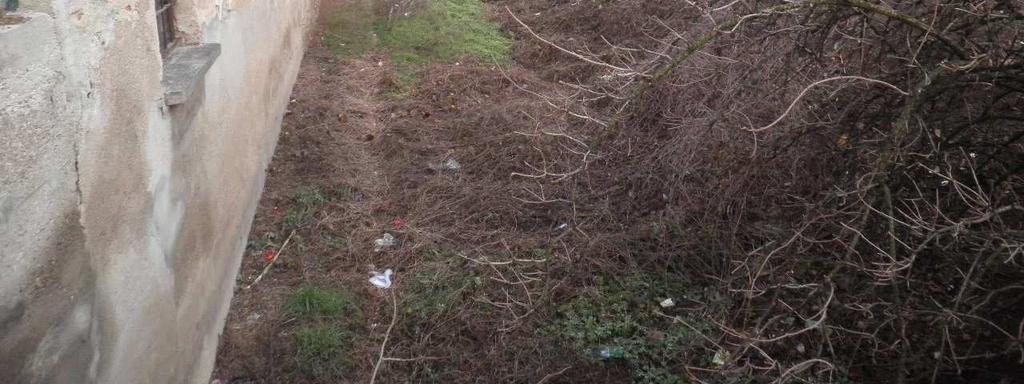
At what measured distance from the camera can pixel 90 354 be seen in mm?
2350

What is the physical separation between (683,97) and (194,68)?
3211 millimetres

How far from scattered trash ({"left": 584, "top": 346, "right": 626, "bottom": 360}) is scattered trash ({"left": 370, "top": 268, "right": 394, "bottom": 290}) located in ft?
4.31

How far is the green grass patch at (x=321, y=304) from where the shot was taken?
438 centimetres

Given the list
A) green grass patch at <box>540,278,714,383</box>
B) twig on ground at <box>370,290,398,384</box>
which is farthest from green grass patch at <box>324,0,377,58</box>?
green grass patch at <box>540,278,714,383</box>

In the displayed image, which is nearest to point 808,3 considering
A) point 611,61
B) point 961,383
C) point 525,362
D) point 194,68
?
point 961,383

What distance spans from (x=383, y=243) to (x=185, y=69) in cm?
193

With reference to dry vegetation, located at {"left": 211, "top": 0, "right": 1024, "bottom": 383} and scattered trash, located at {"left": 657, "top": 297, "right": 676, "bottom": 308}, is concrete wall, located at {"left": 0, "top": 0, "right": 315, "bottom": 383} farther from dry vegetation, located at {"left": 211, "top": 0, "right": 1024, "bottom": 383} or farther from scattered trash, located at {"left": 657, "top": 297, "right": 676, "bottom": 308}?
scattered trash, located at {"left": 657, "top": 297, "right": 676, "bottom": 308}

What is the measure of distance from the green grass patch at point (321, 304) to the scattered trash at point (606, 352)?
133 cm

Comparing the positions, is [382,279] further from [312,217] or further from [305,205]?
[305,205]

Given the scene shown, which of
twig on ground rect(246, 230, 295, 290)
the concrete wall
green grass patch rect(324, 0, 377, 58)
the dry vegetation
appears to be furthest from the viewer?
green grass patch rect(324, 0, 377, 58)

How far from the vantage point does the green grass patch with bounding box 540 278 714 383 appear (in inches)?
149

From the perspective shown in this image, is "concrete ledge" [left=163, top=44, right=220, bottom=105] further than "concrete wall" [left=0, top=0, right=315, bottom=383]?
Yes

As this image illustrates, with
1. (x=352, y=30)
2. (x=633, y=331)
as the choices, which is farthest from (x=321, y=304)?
(x=352, y=30)

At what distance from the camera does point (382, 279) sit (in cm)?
466
